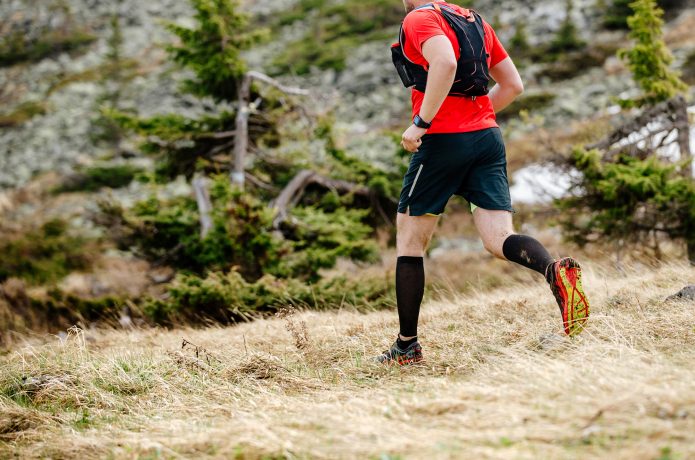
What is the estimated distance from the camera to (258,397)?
2.74m

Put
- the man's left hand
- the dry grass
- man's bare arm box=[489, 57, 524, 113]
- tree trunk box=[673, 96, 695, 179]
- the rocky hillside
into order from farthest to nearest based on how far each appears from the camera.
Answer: the rocky hillside
tree trunk box=[673, 96, 695, 179]
man's bare arm box=[489, 57, 524, 113]
the man's left hand
the dry grass

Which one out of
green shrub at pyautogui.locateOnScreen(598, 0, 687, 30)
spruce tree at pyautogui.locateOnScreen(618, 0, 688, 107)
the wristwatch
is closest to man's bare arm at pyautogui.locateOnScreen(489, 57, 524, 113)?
the wristwatch

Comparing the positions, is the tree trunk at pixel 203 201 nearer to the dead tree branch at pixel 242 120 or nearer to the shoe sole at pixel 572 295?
the dead tree branch at pixel 242 120

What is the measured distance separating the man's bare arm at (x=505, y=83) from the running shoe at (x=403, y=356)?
61.6 inches

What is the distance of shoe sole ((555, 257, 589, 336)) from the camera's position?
2.90m

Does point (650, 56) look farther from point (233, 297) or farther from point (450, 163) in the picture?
point (450, 163)

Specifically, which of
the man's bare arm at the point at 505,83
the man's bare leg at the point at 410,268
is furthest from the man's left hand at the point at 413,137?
the man's bare arm at the point at 505,83

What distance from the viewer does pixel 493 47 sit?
3396mm

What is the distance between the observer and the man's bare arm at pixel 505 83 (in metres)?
3.51

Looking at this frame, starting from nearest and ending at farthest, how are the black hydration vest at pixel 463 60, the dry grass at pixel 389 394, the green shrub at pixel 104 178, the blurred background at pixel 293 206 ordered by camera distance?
the dry grass at pixel 389 394, the black hydration vest at pixel 463 60, the blurred background at pixel 293 206, the green shrub at pixel 104 178

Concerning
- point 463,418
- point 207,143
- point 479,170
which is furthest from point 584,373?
point 207,143

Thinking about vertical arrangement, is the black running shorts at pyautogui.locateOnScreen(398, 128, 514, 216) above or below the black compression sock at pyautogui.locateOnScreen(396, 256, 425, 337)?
above

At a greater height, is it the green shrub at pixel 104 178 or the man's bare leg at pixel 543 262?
the man's bare leg at pixel 543 262

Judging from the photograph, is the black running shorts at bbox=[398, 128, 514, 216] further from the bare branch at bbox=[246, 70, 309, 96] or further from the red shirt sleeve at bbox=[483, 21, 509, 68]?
the bare branch at bbox=[246, 70, 309, 96]
